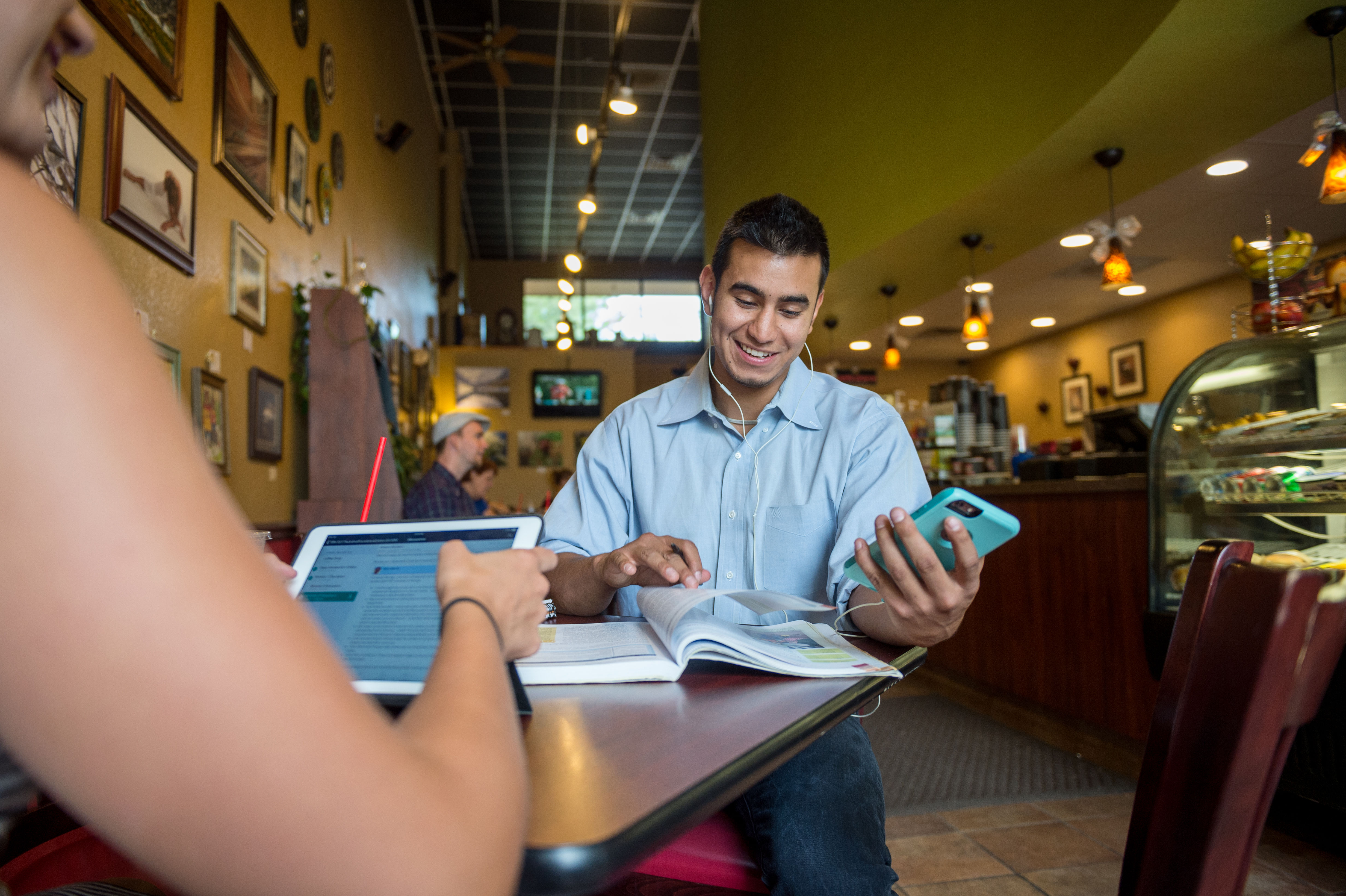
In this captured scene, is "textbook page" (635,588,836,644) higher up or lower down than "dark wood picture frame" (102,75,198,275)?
lower down

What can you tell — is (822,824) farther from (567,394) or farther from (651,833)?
(567,394)

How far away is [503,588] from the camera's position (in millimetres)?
619

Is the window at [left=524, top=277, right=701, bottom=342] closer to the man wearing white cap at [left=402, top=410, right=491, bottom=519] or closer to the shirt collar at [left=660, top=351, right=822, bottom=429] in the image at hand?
the man wearing white cap at [left=402, top=410, right=491, bottom=519]

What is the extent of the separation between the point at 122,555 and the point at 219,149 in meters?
3.32

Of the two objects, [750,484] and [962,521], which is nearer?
[962,521]

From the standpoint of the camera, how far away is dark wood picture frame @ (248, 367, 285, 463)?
3.49 m

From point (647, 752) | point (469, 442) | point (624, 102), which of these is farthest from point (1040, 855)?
point (624, 102)

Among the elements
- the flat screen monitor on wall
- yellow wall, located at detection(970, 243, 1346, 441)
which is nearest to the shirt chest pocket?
yellow wall, located at detection(970, 243, 1346, 441)

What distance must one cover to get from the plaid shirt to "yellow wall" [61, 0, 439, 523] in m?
0.66

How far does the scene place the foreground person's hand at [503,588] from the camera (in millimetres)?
595

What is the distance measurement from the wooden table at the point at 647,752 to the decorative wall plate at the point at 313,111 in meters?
4.38

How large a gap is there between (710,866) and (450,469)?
13.7ft

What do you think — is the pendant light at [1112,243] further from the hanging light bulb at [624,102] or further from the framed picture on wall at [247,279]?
the framed picture on wall at [247,279]

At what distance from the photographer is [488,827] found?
17.2 inches
